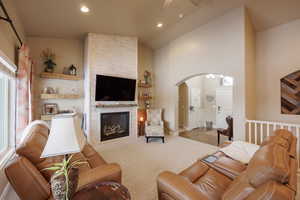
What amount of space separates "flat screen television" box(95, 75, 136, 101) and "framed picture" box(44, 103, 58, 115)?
4.15ft

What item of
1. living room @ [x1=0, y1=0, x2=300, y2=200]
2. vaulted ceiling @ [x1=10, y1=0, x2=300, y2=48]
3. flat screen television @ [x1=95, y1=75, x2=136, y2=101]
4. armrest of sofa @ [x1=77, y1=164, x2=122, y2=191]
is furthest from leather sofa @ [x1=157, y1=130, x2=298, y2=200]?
vaulted ceiling @ [x1=10, y1=0, x2=300, y2=48]

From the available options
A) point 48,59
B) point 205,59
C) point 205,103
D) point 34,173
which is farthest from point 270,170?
point 205,103

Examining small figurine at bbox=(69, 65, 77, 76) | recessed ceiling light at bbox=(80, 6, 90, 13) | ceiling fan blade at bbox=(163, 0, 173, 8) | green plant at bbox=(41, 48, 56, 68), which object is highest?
ceiling fan blade at bbox=(163, 0, 173, 8)

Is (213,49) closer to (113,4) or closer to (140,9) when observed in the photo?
(140,9)

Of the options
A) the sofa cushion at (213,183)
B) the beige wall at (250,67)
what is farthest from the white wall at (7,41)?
the beige wall at (250,67)

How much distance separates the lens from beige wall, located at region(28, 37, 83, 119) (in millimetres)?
3980

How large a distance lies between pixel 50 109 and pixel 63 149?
3684 mm

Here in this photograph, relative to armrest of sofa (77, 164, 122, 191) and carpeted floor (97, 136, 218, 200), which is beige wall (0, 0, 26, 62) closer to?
armrest of sofa (77, 164, 122, 191)

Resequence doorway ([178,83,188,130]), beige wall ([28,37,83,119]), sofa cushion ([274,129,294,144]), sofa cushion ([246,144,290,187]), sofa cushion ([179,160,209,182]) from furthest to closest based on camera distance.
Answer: doorway ([178,83,188,130]), beige wall ([28,37,83,119]), sofa cushion ([179,160,209,182]), sofa cushion ([274,129,294,144]), sofa cushion ([246,144,290,187])

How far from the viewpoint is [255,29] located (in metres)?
3.98

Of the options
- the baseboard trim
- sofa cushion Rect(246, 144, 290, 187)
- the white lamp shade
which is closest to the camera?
sofa cushion Rect(246, 144, 290, 187)

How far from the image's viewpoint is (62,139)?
1.12 metres

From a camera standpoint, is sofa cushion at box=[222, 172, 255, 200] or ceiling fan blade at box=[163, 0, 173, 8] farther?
ceiling fan blade at box=[163, 0, 173, 8]

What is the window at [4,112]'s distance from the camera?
2311 millimetres
